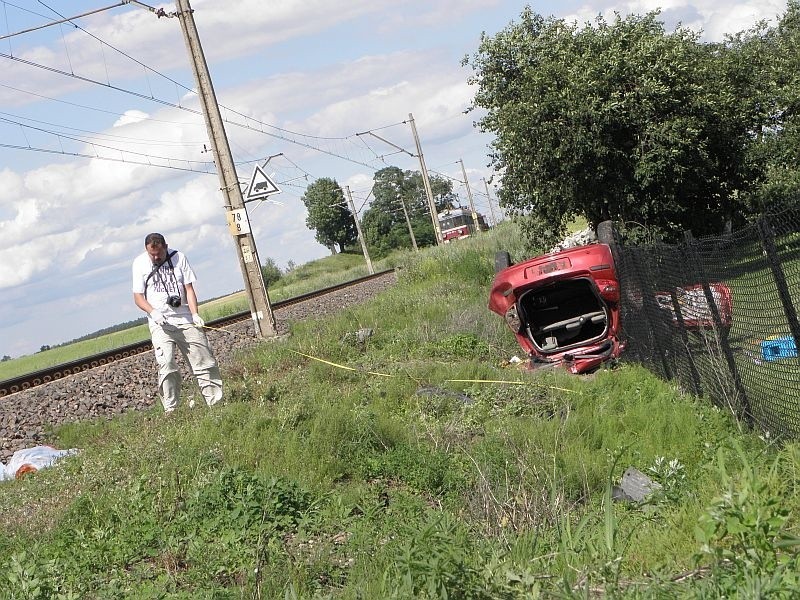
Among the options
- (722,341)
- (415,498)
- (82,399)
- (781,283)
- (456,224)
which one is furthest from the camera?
(456,224)

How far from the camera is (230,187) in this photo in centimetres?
1978

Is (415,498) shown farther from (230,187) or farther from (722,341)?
(230,187)

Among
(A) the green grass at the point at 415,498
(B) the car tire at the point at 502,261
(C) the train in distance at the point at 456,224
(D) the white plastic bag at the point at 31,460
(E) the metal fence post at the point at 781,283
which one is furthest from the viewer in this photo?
(C) the train in distance at the point at 456,224

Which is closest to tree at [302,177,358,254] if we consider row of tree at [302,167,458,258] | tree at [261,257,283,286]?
row of tree at [302,167,458,258]

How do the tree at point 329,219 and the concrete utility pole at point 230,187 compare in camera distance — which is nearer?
the concrete utility pole at point 230,187

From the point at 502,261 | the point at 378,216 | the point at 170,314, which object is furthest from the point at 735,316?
the point at 378,216

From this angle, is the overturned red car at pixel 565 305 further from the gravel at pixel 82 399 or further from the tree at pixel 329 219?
the tree at pixel 329 219

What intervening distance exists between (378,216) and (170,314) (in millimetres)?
114287

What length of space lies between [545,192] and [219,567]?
2194 centimetres

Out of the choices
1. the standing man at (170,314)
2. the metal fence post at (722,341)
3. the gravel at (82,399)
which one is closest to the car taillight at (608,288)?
the metal fence post at (722,341)

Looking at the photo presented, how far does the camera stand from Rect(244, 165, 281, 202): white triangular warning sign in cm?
1962

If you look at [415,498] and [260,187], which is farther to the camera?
[260,187]

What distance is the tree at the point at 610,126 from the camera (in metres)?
25.7

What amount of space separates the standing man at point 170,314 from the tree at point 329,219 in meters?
116
